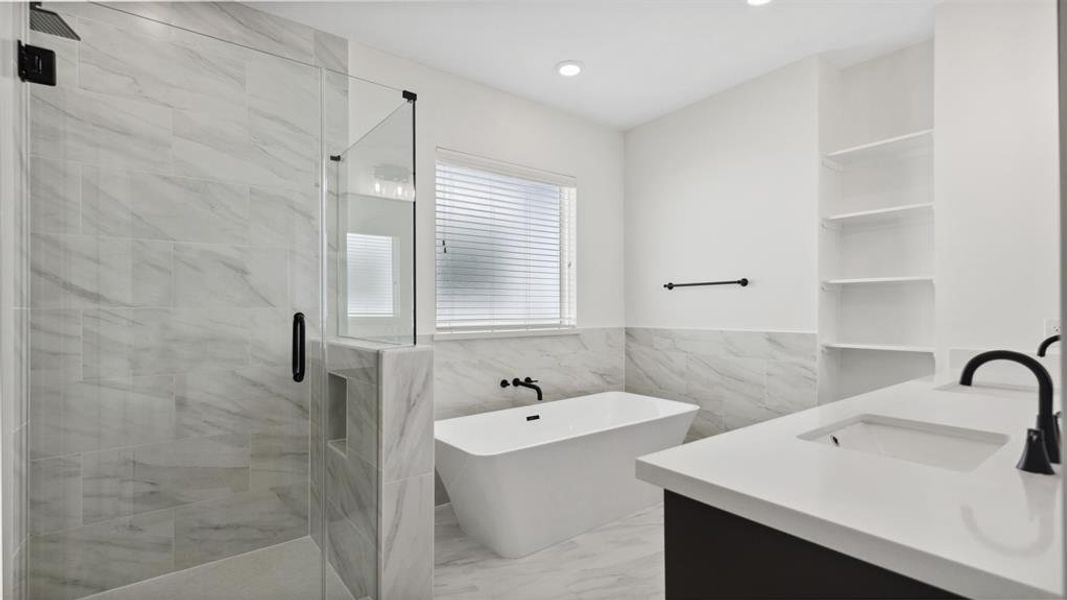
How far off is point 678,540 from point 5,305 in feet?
5.87

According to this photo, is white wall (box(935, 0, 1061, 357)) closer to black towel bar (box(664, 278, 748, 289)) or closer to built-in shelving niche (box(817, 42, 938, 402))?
built-in shelving niche (box(817, 42, 938, 402))

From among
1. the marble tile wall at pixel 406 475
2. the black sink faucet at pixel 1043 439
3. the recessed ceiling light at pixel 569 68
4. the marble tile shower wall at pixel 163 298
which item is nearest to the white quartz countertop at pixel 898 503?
the black sink faucet at pixel 1043 439

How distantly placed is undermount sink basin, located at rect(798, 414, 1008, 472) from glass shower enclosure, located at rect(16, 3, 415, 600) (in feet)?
4.84

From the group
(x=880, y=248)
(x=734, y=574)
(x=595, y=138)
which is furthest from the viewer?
(x=595, y=138)

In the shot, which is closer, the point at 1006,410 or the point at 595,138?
the point at 1006,410

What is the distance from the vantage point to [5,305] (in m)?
1.35

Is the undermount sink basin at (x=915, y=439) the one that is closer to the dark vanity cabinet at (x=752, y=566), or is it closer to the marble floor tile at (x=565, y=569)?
the dark vanity cabinet at (x=752, y=566)

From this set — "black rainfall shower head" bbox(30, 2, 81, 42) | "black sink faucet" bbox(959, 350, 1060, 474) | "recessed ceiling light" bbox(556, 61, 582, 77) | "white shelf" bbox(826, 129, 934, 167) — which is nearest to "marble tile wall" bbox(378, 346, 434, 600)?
"black rainfall shower head" bbox(30, 2, 81, 42)

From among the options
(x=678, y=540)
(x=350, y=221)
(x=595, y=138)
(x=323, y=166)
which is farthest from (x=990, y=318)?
(x=323, y=166)

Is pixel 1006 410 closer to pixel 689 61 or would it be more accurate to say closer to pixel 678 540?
pixel 678 540

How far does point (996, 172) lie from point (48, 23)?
361 cm

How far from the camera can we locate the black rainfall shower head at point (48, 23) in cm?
149

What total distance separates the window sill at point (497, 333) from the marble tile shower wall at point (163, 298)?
1019 millimetres

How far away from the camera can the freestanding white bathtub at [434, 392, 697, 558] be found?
2.30m
